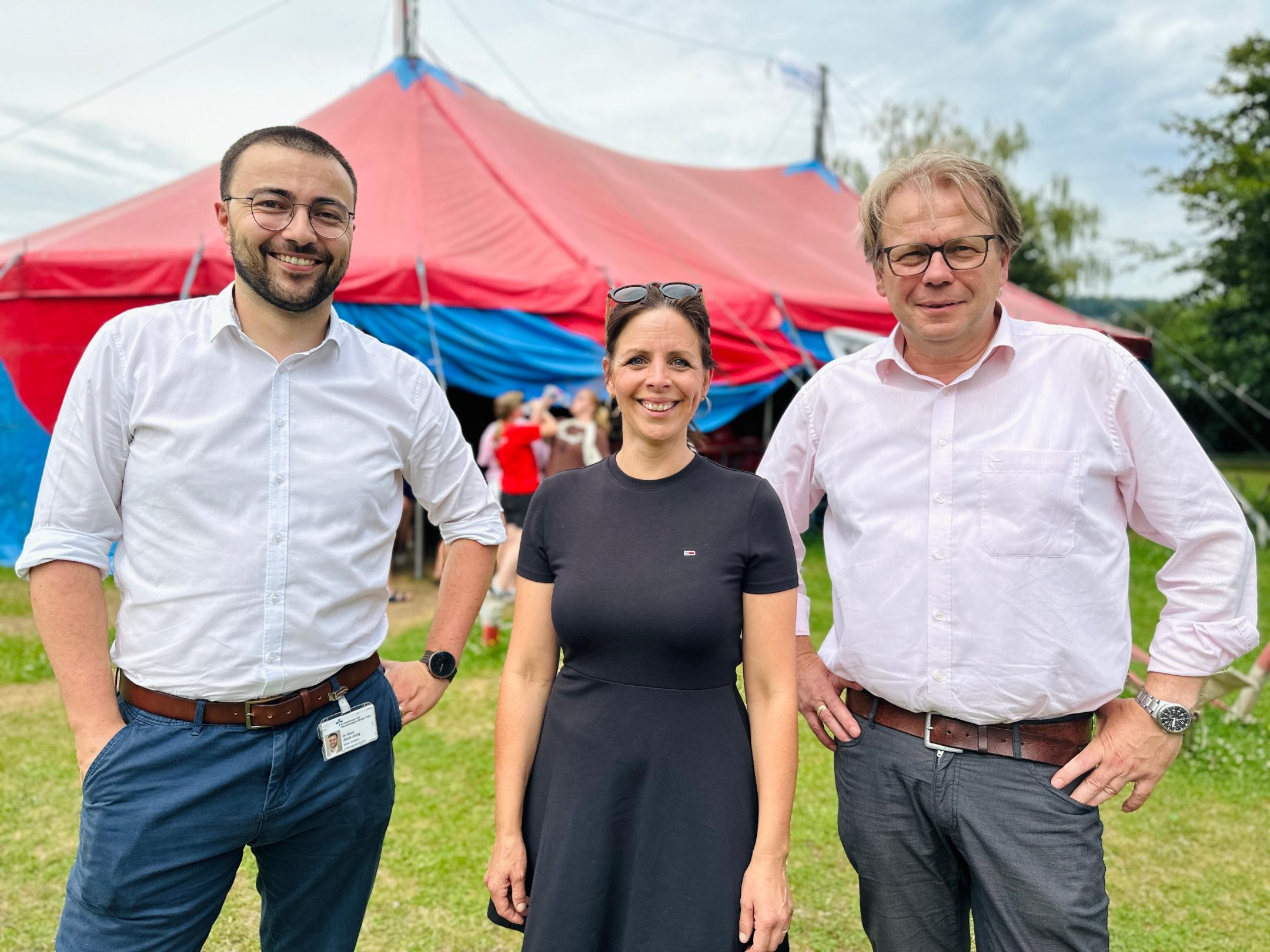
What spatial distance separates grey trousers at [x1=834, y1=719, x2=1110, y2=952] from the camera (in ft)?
5.22

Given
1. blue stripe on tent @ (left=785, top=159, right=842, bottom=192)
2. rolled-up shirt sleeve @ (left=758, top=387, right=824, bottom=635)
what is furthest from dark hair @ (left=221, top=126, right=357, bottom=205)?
blue stripe on tent @ (left=785, top=159, right=842, bottom=192)

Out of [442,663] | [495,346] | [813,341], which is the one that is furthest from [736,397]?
[442,663]

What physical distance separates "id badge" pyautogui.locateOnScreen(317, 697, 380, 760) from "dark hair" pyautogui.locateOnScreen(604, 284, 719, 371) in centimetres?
81

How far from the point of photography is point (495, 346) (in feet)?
23.0

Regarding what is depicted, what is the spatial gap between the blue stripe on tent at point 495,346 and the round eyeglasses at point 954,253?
5.22 m

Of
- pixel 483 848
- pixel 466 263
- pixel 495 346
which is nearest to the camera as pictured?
pixel 483 848

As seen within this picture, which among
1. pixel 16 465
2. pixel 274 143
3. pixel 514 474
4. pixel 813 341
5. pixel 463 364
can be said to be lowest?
pixel 514 474

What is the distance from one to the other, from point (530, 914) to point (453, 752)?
2.55m

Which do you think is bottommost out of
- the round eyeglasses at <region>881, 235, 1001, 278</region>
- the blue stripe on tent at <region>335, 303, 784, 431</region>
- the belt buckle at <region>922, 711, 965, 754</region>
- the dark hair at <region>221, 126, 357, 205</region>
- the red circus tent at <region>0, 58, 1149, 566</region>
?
the belt buckle at <region>922, 711, 965, 754</region>

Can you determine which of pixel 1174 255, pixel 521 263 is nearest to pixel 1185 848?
pixel 521 263

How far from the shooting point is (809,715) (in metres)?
1.88

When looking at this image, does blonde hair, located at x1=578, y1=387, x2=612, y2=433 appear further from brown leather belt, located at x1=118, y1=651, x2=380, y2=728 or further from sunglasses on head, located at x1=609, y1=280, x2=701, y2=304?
brown leather belt, located at x1=118, y1=651, x2=380, y2=728

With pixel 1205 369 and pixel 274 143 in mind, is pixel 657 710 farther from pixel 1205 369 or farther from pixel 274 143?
pixel 1205 369

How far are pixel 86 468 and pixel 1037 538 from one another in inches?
64.4
